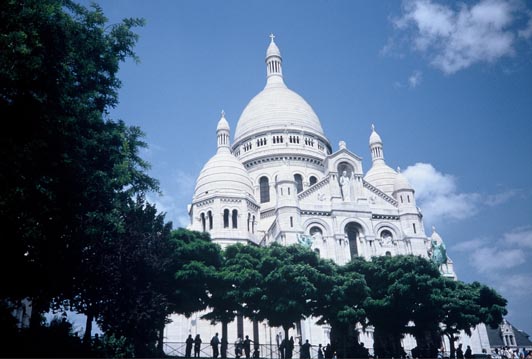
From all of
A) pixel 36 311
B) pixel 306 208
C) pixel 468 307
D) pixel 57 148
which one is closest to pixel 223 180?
pixel 306 208

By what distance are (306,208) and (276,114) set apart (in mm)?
24152

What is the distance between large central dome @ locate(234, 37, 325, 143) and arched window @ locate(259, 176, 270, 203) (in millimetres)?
7362

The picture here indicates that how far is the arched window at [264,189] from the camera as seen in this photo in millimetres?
60125

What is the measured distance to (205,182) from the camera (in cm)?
5300

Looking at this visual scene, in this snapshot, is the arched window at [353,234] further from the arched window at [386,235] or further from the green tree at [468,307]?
the green tree at [468,307]

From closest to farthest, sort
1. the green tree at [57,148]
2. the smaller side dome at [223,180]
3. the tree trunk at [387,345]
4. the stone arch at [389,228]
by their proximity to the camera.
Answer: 1. the green tree at [57,148]
2. the tree trunk at [387,345]
3. the stone arch at [389,228]
4. the smaller side dome at [223,180]

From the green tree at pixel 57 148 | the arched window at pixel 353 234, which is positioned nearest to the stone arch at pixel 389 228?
the arched window at pixel 353 234

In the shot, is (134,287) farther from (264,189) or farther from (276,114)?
(276,114)

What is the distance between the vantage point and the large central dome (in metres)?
65.5

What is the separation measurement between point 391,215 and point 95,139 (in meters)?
32.7

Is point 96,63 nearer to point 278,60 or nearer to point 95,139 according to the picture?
point 95,139

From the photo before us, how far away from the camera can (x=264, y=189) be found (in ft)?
200

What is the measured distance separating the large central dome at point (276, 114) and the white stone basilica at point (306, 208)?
1.84 m

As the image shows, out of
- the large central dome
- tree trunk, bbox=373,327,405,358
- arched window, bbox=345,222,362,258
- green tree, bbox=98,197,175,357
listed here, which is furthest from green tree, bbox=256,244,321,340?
the large central dome
